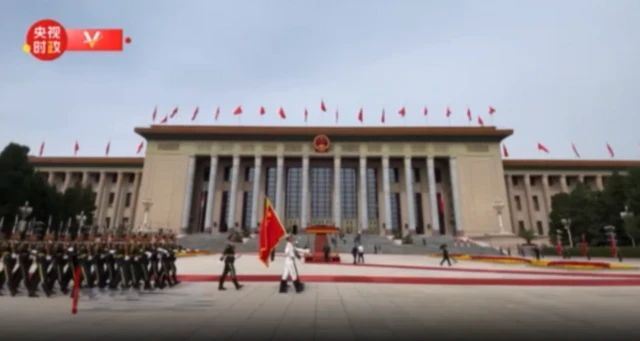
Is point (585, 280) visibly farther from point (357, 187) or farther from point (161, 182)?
point (161, 182)

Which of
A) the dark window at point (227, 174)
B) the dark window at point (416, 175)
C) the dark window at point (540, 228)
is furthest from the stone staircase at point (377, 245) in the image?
the dark window at point (540, 228)

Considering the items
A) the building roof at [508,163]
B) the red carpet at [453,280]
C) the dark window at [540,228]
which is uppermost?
the building roof at [508,163]

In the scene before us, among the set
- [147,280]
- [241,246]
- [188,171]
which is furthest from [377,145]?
[147,280]

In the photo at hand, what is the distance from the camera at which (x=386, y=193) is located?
48156mm

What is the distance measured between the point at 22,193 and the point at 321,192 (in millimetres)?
35277

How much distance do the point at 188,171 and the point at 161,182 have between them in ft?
12.8

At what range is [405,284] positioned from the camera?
11.7 meters

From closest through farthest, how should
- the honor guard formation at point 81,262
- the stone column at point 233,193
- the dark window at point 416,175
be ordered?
the honor guard formation at point 81,262 → the stone column at point 233,193 → the dark window at point 416,175

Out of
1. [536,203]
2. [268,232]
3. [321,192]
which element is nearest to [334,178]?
[321,192]

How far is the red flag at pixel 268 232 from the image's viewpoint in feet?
30.5

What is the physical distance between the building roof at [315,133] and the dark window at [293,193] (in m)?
6.97

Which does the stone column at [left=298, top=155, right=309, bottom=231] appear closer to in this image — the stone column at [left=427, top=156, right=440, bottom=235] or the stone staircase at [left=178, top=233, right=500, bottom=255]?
the stone staircase at [left=178, top=233, right=500, bottom=255]

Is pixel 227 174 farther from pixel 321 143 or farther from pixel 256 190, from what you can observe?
pixel 321 143

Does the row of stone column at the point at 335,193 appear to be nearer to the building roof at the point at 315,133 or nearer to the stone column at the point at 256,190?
the stone column at the point at 256,190
